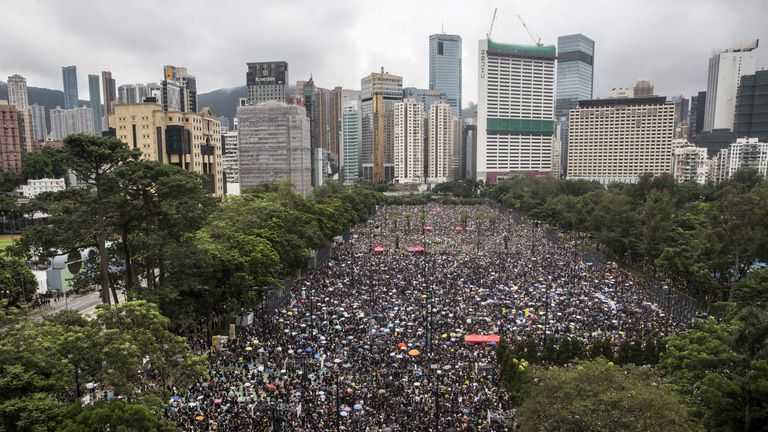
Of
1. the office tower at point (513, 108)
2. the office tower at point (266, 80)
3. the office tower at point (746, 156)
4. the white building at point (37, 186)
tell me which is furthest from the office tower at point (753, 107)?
the white building at point (37, 186)

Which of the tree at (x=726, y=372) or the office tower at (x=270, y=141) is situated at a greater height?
the office tower at (x=270, y=141)

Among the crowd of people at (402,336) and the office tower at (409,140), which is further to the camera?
the office tower at (409,140)

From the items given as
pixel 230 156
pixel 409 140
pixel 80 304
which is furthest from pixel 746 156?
pixel 230 156

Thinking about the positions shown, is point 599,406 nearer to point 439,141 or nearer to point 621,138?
point 621,138

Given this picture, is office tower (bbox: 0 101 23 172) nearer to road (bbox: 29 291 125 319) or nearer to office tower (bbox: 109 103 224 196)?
office tower (bbox: 109 103 224 196)

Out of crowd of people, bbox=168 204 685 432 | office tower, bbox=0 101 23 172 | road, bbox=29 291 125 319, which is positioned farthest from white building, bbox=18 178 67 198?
crowd of people, bbox=168 204 685 432

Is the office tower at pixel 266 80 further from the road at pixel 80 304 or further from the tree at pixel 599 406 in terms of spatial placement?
the tree at pixel 599 406
